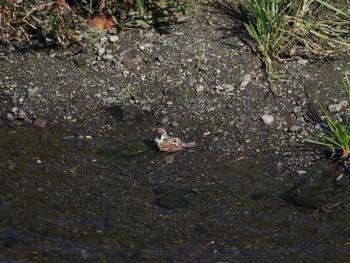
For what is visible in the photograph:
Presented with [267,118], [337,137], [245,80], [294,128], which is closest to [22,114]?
[245,80]

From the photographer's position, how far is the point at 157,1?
22.1ft

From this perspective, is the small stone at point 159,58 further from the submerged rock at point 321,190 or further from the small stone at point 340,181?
the small stone at point 340,181

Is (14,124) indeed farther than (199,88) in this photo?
No

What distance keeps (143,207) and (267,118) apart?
1395 mm

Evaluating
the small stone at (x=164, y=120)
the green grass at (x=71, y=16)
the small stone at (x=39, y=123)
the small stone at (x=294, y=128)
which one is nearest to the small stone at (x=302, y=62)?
the small stone at (x=294, y=128)

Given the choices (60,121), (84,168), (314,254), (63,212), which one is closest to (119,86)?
(60,121)

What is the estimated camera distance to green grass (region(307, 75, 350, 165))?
5505 millimetres

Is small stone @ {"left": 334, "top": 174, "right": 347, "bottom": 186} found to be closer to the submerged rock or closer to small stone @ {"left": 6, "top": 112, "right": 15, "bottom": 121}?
the submerged rock

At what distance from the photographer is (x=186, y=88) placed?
6.29 m

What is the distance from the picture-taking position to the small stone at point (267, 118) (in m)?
6.00

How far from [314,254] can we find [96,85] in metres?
2.47

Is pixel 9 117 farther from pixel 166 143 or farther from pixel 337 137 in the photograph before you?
pixel 337 137

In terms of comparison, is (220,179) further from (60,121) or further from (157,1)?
(157,1)

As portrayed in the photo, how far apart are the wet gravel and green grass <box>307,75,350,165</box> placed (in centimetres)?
13
